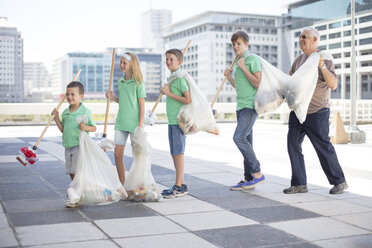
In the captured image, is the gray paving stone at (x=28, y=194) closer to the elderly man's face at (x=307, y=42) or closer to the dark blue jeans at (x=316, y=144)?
the dark blue jeans at (x=316, y=144)

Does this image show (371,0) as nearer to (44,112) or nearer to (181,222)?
(44,112)

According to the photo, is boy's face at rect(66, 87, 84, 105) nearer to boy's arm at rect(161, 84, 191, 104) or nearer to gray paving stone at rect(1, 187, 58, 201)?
boy's arm at rect(161, 84, 191, 104)

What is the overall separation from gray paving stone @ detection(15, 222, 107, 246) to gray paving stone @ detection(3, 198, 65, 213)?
74cm

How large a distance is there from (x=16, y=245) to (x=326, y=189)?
12.4ft

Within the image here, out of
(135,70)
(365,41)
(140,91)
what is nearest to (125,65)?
(135,70)

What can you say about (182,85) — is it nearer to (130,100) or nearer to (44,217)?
(130,100)

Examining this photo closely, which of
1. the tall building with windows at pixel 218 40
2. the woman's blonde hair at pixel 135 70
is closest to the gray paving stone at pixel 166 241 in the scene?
the woman's blonde hair at pixel 135 70

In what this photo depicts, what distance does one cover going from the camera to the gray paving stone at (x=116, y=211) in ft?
15.8

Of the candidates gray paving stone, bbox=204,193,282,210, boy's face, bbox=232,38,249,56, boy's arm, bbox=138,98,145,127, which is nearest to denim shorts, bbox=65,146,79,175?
boy's arm, bbox=138,98,145,127

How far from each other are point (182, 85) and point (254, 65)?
2.81ft

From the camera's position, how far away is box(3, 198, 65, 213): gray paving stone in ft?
16.7

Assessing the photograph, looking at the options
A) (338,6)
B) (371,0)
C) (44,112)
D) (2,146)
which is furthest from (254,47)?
(2,146)

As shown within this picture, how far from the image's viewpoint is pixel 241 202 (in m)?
5.46

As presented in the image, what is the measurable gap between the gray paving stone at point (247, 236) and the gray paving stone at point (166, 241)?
9 cm
